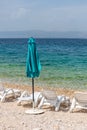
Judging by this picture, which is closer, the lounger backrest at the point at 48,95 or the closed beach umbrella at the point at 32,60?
the closed beach umbrella at the point at 32,60

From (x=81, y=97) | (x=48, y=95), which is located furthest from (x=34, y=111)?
(x=81, y=97)

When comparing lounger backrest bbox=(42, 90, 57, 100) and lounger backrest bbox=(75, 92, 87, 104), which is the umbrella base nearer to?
lounger backrest bbox=(42, 90, 57, 100)

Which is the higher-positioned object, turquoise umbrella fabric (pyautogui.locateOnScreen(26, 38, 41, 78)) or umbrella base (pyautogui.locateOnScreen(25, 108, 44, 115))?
turquoise umbrella fabric (pyautogui.locateOnScreen(26, 38, 41, 78))

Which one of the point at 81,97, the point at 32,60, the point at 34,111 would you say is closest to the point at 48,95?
the point at 34,111

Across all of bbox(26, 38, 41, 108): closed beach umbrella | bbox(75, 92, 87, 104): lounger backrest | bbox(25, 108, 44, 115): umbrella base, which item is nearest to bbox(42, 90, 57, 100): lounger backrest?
bbox(25, 108, 44, 115): umbrella base

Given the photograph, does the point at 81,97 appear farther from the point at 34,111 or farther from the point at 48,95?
the point at 34,111

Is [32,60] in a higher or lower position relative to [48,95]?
higher

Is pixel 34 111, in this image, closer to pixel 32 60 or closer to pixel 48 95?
pixel 48 95

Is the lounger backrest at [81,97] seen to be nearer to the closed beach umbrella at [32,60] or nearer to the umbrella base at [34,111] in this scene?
the umbrella base at [34,111]

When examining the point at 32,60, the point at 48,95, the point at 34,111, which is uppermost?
the point at 32,60

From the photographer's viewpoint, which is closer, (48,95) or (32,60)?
(32,60)

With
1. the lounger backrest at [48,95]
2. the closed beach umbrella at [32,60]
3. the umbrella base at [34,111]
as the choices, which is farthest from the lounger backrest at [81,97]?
the closed beach umbrella at [32,60]

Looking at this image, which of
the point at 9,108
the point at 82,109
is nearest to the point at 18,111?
the point at 9,108

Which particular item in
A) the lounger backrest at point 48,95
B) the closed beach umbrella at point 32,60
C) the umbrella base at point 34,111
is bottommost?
the umbrella base at point 34,111
